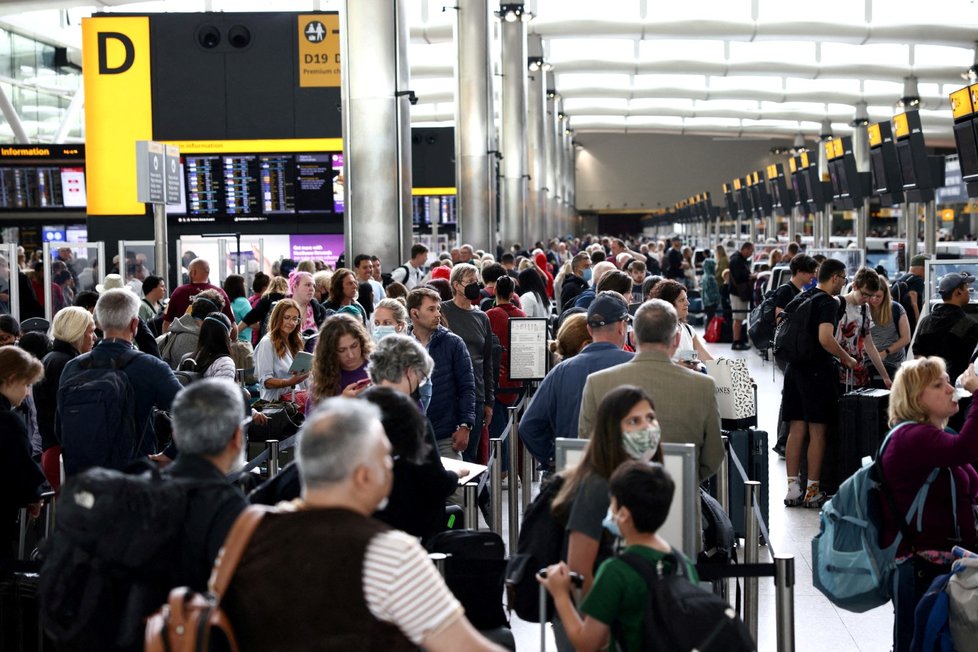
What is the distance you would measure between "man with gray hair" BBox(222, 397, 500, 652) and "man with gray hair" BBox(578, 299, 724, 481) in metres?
2.08

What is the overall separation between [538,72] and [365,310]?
31.6 metres

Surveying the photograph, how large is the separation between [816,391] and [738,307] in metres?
11.7

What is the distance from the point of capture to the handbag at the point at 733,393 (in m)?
6.84

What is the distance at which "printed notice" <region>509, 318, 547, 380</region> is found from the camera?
8648 millimetres

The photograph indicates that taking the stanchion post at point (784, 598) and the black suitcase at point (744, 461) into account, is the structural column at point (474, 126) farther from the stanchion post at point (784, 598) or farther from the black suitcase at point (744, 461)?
the stanchion post at point (784, 598)

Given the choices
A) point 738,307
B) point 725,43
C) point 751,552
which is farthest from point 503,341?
point 725,43

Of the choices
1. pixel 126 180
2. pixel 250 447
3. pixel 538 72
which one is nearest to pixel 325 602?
pixel 250 447

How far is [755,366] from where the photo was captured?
17766mm

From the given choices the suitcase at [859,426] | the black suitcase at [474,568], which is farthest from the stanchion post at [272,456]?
the suitcase at [859,426]

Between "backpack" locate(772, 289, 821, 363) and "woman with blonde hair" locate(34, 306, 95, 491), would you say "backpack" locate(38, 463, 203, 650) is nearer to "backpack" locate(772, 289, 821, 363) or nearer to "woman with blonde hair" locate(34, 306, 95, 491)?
"woman with blonde hair" locate(34, 306, 95, 491)

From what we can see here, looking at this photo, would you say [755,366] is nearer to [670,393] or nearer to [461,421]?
[461,421]

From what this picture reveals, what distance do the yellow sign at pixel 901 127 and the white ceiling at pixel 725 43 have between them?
1286 cm

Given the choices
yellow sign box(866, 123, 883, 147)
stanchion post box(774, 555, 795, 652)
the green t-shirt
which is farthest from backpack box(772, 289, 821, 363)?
yellow sign box(866, 123, 883, 147)

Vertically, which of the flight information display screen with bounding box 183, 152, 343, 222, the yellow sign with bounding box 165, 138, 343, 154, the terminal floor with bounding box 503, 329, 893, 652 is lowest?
the terminal floor with bounding box 503, 329, 893, 652
